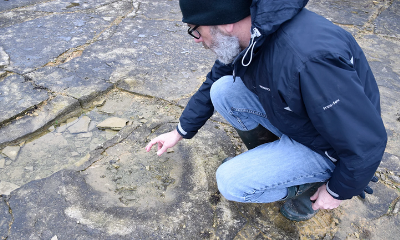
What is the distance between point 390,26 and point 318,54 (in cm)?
346

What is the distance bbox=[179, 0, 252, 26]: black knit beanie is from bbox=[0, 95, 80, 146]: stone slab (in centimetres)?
140

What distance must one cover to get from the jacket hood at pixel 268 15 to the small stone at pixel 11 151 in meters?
1.66

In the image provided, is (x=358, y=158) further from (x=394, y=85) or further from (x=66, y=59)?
(x=66, y=59)

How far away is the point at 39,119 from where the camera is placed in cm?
207

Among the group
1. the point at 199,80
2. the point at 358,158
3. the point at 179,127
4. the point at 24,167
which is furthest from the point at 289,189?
the point at 24,167

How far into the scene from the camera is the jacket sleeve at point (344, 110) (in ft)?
3.11

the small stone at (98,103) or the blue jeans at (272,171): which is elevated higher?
the blue jeans at (272,171)

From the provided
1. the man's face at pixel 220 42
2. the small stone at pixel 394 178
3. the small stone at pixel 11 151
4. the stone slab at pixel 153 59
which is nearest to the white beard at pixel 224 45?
the man's face at pixel 220 42

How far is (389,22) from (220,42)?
Result: 3559mm

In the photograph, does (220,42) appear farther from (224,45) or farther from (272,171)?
(272,171)

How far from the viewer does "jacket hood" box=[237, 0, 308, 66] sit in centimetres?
99

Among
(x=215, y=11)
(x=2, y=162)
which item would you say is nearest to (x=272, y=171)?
(x=215, y=11)

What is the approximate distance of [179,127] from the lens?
5.27ft

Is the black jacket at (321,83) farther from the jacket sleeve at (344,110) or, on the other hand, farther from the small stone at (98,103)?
the small stone at (98,103)
